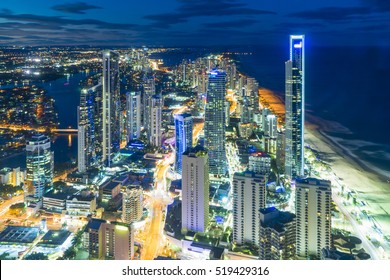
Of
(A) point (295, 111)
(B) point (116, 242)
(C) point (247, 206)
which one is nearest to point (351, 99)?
(A) point (295, 111)

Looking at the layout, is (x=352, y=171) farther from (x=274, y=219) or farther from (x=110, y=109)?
(x=110, y=109)

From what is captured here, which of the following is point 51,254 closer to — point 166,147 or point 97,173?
point 97,173

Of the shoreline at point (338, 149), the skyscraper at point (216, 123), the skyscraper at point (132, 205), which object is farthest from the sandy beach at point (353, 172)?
the skyscraper at point (132, 205)

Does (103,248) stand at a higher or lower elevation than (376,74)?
lower

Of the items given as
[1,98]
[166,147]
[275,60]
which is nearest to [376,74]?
[275,60]

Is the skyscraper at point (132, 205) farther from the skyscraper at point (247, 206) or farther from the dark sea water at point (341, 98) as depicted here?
the dark sea water at point (341, 98)

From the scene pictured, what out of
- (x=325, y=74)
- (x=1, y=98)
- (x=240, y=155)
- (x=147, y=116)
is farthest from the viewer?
(x=147, y=116)
